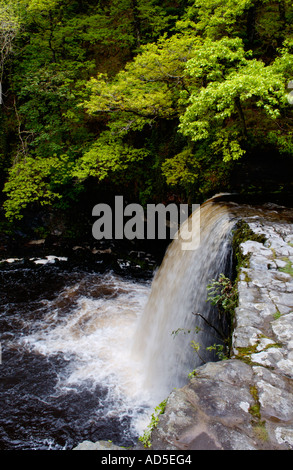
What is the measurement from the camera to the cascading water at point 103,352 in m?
4.86

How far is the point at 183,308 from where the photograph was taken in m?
5.39

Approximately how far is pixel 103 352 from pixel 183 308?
272 cm

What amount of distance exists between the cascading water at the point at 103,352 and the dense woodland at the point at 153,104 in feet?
6.96

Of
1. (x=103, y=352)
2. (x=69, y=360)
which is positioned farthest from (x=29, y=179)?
(x=103, y=352)

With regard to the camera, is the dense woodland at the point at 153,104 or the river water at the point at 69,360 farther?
the dense woodland at the point at 153,104

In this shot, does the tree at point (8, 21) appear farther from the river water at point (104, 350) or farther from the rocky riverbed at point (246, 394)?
the rocky riverbed at point (246, 394)

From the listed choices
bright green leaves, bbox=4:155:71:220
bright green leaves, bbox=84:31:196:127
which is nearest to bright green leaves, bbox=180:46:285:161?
bright green leaves, bbox=84:31:196:127

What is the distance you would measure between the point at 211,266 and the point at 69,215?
876cm

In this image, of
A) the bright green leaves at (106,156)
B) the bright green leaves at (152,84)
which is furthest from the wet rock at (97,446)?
the bright green leaves at (106,156)

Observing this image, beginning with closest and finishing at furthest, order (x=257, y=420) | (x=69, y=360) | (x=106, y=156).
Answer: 1. (x=257, y=420)
2. (x=69, y=360)
3. (x=106, y=156)

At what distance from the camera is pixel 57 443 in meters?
4.63

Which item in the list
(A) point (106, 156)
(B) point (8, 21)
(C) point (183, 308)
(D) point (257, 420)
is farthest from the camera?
(B) point (8, 21)

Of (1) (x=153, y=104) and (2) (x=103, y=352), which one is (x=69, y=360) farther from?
(1) (x=153, y=104)

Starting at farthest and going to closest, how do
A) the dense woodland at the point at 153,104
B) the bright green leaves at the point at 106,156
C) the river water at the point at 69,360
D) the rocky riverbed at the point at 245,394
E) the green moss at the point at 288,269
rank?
the bright green leaves at the point at 106,156 → the dense woodland at the point at 153,104 → the river water at the point at 69,360 → the green moss at the point at 288,269 → the rocky riverbed at the point at 245,394
